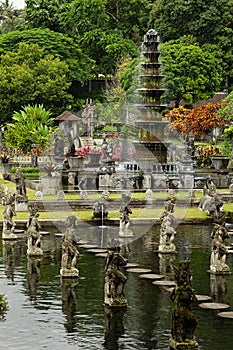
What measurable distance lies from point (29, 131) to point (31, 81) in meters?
14.8

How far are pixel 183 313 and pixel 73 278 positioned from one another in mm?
8406

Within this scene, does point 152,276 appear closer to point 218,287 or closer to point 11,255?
point 218,287

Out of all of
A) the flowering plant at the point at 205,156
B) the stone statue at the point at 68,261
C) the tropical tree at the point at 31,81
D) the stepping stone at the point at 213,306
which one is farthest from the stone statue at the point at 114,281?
the tropical tree at the point at 31,81

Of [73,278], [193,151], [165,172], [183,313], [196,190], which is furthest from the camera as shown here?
[193,151]

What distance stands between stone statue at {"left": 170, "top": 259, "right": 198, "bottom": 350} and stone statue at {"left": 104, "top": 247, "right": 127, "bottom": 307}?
379cm

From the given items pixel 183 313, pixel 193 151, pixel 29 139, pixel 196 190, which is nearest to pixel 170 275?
pixel 183 313

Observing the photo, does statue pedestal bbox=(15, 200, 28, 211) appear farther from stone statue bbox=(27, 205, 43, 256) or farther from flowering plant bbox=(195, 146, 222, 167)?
flowering plant bbox=(195, 146, 222, 167)

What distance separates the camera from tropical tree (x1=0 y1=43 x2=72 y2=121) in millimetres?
85875

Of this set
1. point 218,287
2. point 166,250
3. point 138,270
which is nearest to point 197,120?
point 166,250

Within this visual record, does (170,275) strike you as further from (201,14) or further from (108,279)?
(201,14)

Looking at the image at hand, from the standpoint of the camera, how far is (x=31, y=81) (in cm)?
8656

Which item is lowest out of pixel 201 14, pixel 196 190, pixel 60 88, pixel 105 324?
pixel 105 324

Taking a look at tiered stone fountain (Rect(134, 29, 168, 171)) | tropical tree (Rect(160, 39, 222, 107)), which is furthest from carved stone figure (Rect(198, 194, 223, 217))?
tropical tree (Rect(160, 39, 222, 107))

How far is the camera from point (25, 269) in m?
30.1
